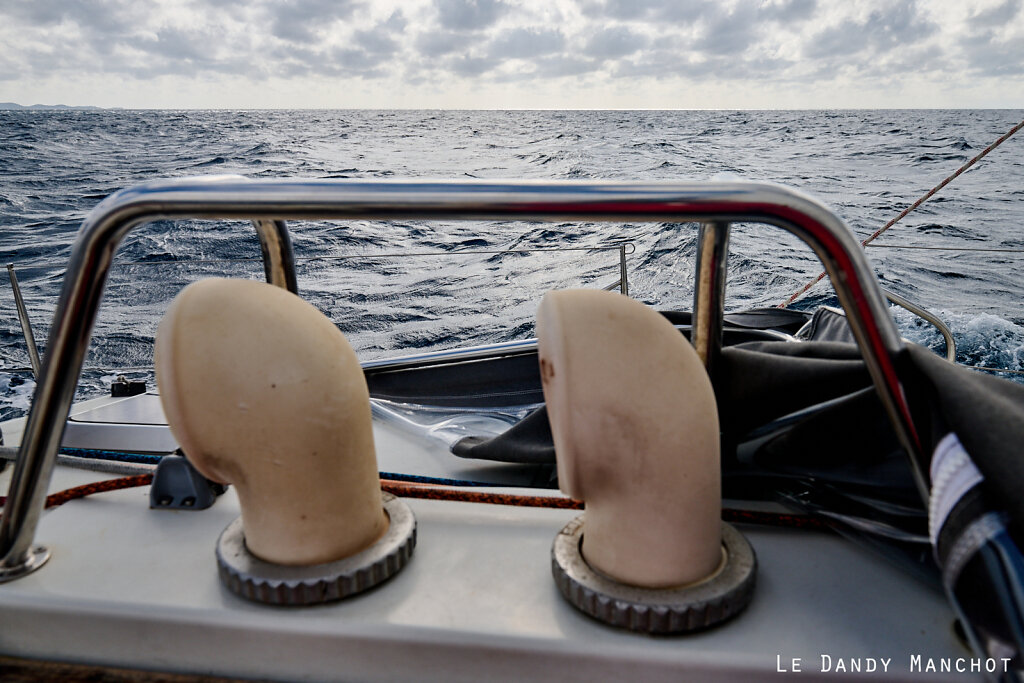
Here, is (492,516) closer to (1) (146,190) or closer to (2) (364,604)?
(2) (364,604)

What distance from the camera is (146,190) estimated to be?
691mm

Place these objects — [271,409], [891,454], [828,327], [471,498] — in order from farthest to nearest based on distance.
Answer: [828,327] < [471,498] < [891,454] < [271,409]

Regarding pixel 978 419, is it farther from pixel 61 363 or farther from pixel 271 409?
pixel 61 363

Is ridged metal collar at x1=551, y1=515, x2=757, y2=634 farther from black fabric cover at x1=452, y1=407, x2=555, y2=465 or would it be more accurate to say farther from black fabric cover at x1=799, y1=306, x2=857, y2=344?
black fabric cover at x1=799, y1=306, x2=857, y2=344

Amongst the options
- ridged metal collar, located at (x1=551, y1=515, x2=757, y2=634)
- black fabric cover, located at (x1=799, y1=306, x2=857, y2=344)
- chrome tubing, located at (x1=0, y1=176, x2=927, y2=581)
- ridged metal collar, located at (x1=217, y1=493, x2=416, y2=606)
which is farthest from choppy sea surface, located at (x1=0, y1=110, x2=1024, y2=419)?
ridged metal collar, located at (x1=217, y1=493, x2=416, y2=606)

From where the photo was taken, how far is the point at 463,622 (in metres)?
0.71

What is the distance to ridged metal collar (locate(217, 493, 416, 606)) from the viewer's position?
2.38ft

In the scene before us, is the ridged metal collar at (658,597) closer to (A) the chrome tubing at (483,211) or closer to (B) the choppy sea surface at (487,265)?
(A) the chrome tubing at (483,211)

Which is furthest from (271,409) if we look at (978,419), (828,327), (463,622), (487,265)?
(487,265)

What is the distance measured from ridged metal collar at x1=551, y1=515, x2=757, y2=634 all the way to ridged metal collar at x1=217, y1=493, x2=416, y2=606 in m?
0.19

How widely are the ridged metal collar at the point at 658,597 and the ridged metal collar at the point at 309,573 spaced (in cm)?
19

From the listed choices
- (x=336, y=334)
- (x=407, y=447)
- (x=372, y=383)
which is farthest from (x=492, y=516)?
(x=372, y=383)

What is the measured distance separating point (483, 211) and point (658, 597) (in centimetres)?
43

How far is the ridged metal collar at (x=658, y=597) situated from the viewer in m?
0.67
